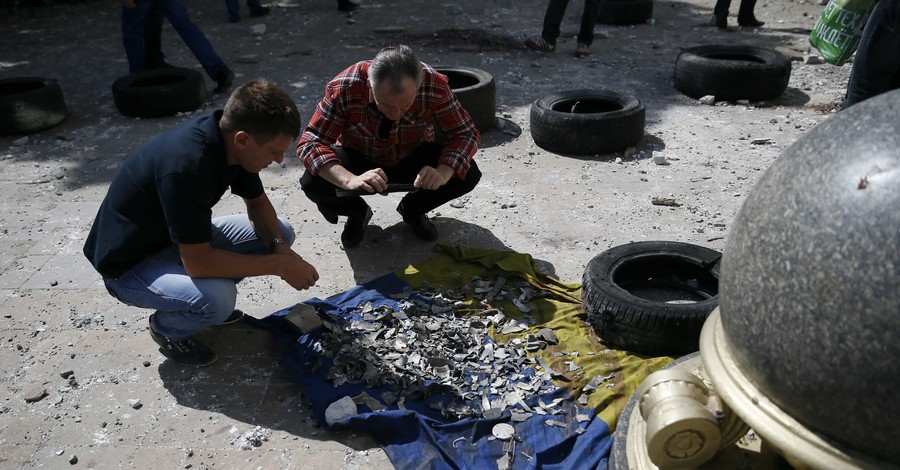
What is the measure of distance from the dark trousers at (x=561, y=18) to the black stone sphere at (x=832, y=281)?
302 inches

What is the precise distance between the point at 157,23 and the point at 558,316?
673cm

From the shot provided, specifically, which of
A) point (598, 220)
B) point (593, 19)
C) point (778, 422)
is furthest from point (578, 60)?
point (778, 422)

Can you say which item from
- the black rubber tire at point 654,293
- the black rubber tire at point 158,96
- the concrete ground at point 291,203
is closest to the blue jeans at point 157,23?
the black rubber tire at point 158,96

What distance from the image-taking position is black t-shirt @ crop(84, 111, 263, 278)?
11.1 ft

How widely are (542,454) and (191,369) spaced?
1.90 meters

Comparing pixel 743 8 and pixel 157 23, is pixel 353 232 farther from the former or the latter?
pixel 743 8

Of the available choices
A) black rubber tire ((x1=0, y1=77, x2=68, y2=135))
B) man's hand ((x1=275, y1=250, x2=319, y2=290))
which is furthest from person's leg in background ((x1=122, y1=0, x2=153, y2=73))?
man's hand ((x1=275, y1=250, x2=319, y2=290))

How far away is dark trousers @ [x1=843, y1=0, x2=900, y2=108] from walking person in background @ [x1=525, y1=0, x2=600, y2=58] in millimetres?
4275

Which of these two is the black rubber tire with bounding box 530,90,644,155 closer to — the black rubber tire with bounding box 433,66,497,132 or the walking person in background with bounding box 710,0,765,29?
the black rubber tire with bounding box 433,66,497,132

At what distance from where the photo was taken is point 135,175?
3.57 metres

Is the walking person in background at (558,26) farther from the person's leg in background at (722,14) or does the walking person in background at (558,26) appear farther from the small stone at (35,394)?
the small stone at (35,394)

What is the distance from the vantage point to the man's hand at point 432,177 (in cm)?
448

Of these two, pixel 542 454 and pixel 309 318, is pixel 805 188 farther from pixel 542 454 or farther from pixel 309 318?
pixel 309 318

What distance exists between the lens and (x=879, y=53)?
5.55 metres
